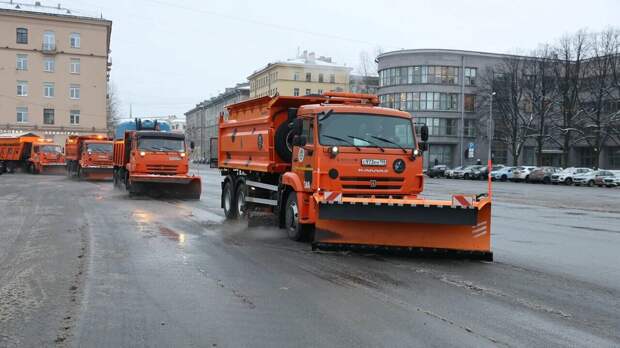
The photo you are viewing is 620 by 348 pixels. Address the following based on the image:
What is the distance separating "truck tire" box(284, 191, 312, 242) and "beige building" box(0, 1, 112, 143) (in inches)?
2612

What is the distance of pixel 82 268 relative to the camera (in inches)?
342

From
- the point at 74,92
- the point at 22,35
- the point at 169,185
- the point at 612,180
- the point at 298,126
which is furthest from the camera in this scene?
the point at 74,92

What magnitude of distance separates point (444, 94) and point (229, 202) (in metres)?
71.9

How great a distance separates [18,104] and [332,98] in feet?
221

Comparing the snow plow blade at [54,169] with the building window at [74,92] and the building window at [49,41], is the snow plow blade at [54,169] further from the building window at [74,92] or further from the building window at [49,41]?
the building window at [49,41]

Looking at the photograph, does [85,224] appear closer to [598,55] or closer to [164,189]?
[164,189]

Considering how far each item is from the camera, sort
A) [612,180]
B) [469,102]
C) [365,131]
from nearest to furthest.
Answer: [365,131] < [612,180] < [469,102]

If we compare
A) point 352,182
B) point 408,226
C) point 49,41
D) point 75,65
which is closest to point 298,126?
point 352,182

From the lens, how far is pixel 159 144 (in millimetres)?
23547

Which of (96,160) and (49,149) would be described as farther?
(49,149)

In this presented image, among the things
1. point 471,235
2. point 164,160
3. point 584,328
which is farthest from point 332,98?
point 164,160

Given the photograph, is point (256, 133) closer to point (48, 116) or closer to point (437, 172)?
point (437, 172)

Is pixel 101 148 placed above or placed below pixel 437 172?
above

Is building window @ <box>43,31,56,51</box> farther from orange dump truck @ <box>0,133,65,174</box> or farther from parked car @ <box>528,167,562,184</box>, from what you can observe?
parked car @ <box>528,167,562,184</box>
